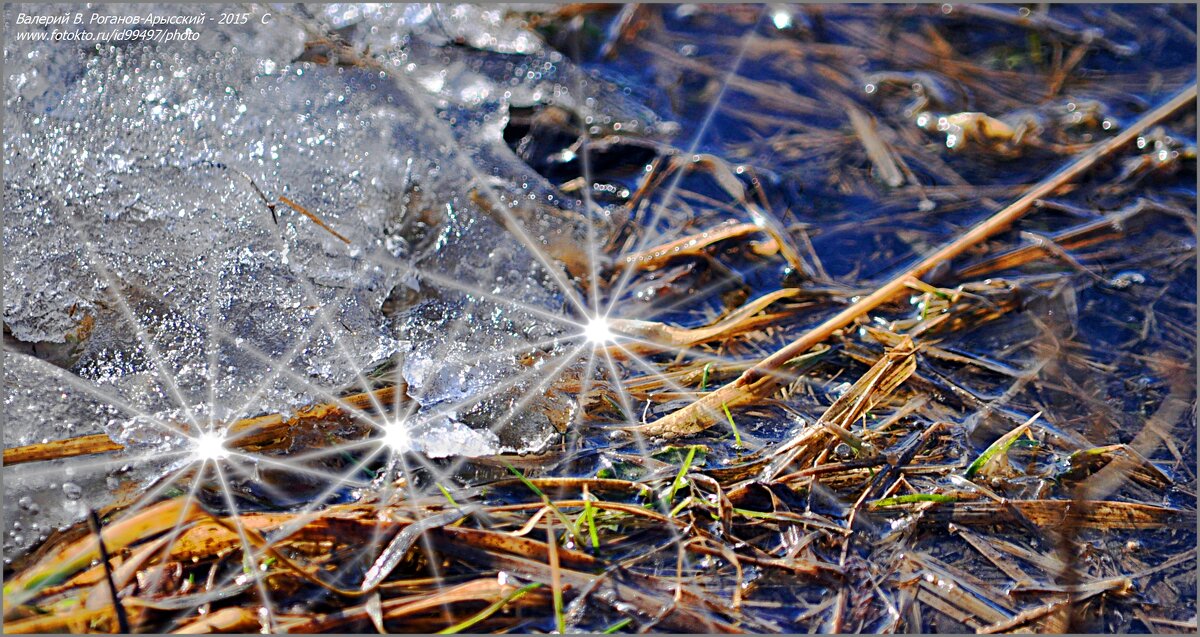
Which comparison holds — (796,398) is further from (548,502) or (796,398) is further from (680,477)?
(548,502)

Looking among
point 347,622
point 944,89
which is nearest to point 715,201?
point 944,89

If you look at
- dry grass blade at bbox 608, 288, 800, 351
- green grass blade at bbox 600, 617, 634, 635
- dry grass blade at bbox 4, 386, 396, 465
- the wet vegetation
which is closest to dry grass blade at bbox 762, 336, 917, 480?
the wet vegetation

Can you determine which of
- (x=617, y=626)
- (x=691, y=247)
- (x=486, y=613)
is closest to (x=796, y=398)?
(x=691, y=247)

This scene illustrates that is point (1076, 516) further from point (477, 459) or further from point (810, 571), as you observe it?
point (477, 459)

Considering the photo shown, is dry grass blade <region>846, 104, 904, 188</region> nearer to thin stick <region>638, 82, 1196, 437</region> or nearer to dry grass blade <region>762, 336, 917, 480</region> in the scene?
thin stick <region>638, 82, 1196, 437</region>

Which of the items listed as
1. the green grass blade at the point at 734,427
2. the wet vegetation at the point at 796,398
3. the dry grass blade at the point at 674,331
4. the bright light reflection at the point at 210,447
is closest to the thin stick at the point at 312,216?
the wet vegetation at the point at 796,398

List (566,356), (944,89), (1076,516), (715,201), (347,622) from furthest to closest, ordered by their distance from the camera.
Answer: (944,89)
(715,201)
(566,356)
(1076,516)
(347,622)

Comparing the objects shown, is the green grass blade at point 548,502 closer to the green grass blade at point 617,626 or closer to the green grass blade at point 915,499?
the green grass blade at point 617,626
